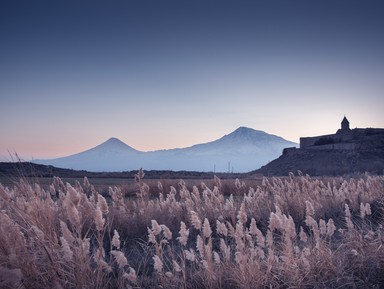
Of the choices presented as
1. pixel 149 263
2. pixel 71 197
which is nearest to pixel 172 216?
pixel 149 263

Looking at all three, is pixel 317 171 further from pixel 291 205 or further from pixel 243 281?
pixel 243 281

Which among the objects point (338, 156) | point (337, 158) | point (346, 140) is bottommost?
point (337, 158)

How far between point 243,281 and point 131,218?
3474 mm

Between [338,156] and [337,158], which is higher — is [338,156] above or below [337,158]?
above

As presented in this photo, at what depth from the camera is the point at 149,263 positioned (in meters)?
4.82

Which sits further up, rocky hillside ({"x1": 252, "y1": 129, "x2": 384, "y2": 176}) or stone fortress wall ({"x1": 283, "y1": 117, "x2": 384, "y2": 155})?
stone fortress wall ({"x1": 283, "y1": 117, "x2": 384, "y2": 155})

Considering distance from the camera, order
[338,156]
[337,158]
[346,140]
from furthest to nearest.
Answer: [346,140] < [338,156] < [337,158]

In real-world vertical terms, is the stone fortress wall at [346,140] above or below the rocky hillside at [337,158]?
above

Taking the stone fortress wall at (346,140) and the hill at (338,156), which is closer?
the hill at (338,156)

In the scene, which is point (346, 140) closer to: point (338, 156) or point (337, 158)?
point (338, 156)

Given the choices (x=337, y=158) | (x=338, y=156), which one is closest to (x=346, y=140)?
(x=338, y=156)

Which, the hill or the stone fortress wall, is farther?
the stone fortress wall

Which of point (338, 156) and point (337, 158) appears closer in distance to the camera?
point (337, 158)

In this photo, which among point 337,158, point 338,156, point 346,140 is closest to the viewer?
point 337,158
